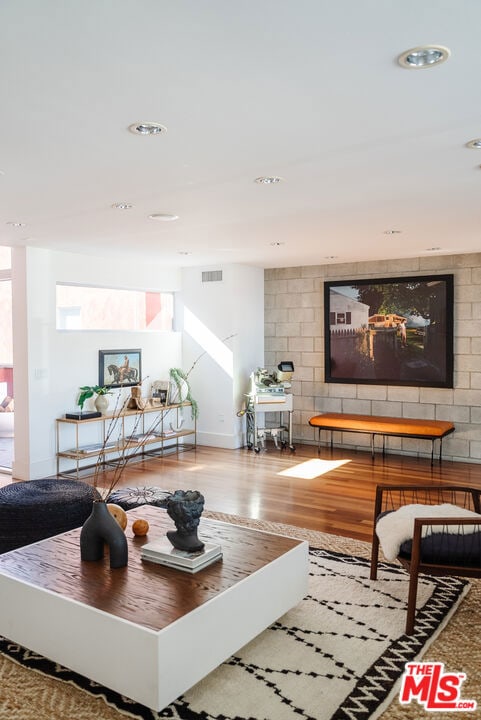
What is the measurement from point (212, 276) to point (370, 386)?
2.62m

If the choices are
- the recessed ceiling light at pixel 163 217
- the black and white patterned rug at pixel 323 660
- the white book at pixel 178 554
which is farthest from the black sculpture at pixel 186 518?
the recessed ceiling light at pixel 163 217

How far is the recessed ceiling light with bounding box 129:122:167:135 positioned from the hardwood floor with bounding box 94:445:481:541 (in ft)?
10.3

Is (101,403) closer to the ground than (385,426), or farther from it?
farther from it

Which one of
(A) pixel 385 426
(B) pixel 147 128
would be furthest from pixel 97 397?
(B) pixel 147 128

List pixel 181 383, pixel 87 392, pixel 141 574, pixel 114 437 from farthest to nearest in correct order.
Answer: pixel 181 383, pixel 114 437, pixel 87 392, pixel 141 574

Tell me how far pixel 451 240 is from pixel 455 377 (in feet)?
6.15

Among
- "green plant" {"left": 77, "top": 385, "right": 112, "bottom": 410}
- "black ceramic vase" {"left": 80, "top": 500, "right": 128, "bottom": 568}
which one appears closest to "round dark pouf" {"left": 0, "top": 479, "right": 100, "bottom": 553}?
"black ceramic vase" {"left": 80, "top": 500, "right": 128, "bottom": 568}

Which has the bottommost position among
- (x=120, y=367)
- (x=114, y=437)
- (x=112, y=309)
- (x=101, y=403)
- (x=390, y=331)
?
(x=114, y=437)

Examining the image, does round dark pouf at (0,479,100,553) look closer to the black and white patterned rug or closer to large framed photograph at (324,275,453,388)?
the black and white patterned rug

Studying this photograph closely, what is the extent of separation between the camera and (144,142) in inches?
116

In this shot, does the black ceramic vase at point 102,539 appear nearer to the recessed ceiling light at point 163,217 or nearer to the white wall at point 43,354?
the recessed ceiling light at point 163,217

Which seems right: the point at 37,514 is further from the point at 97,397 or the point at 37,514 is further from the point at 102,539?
the point at 97,397

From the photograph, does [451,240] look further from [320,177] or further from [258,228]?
[320,177]

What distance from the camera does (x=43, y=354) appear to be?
20.6 feet
